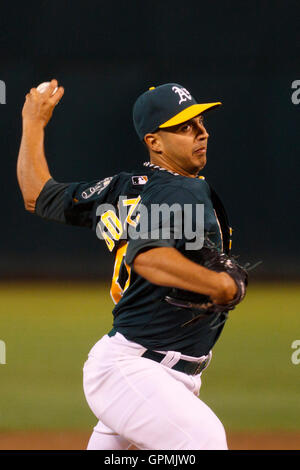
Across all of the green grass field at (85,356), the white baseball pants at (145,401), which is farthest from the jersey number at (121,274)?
the green grass field at (85,356)

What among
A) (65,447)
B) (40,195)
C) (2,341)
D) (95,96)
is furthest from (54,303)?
(40,195)

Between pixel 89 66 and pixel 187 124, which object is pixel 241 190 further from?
pixel 187 124

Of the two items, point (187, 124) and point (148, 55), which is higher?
point (148, 55)

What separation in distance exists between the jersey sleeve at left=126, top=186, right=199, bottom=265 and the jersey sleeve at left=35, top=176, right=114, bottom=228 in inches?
11.6

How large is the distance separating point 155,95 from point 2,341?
5.19m

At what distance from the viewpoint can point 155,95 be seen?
8.58 feet

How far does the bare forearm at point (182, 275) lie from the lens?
2.16m

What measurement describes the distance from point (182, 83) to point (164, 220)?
701 centimetres

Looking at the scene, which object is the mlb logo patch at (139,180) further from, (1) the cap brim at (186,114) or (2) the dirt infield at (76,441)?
(2) the dirt infield at (76,441)

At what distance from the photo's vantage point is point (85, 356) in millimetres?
6816

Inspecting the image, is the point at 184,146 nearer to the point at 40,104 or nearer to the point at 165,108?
the point at 165,108

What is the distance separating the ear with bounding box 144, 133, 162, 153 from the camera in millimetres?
2611
